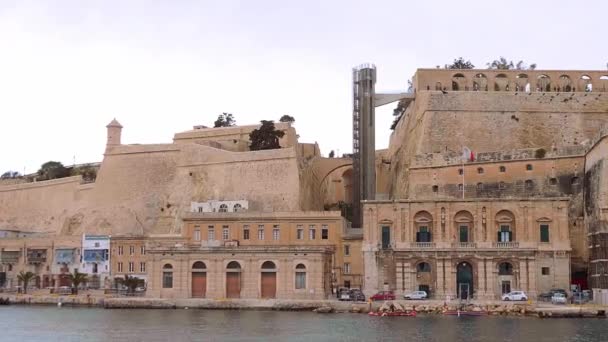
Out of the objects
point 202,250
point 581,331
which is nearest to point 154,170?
point 202,250

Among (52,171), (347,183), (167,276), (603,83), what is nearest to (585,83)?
(603,83)

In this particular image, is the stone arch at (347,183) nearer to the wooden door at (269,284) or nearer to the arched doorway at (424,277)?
the wooden door at (269,284)

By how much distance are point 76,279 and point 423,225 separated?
2492 centimetres

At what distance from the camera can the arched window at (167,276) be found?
2248 inches

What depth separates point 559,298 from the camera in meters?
50.6

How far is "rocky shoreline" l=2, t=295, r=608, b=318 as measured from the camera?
154ft

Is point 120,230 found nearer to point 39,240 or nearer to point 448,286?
Answer: point 39,240

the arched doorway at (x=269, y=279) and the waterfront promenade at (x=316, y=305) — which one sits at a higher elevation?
the arched doorway at (x=269, y=279)

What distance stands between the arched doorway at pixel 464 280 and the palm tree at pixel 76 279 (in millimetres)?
26802

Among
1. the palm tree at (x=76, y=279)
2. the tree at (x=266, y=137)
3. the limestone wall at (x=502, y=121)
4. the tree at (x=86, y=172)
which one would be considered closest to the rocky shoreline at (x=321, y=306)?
the palm tree at (x=76, y=279)

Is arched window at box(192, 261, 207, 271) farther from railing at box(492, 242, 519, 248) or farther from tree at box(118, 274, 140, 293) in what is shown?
railing at box(492, 242, 519, 248)

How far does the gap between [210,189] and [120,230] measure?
826cm

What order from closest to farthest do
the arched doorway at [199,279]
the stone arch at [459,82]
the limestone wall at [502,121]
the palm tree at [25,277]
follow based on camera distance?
the arched doorway at [199,279], the palm tree at [25,277], the limestone wall at [502,121], the stone arch at [459,82]

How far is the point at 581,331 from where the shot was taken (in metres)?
39.6
